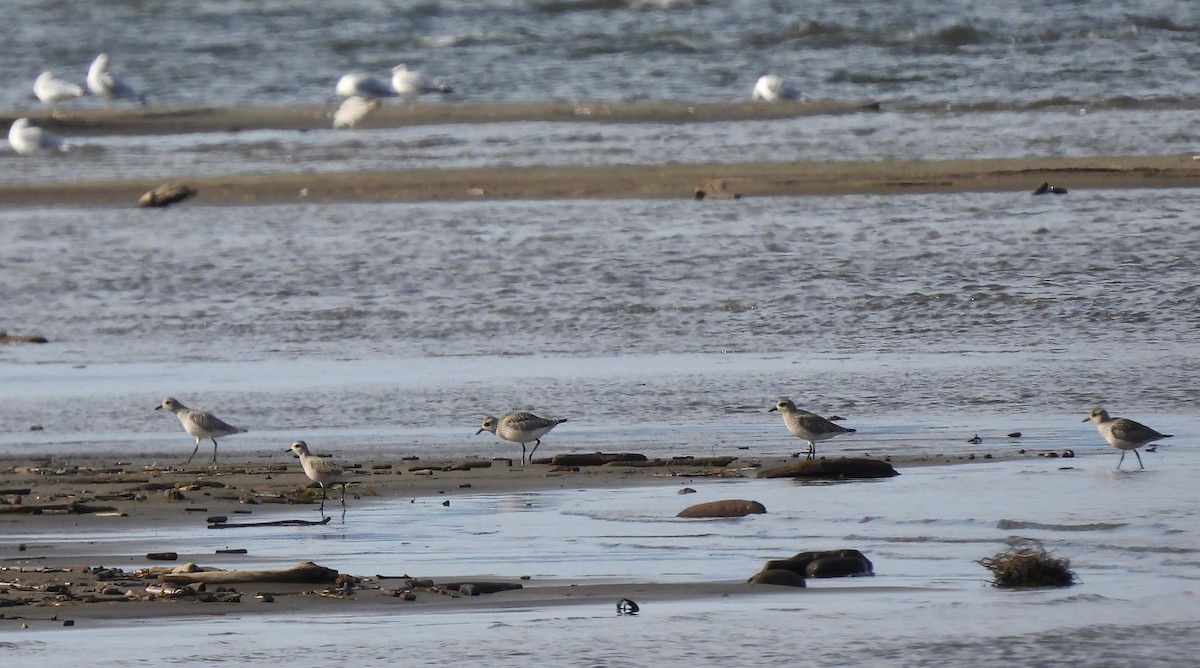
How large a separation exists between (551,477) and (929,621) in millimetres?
3190

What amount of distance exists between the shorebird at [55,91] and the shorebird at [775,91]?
9649 mm

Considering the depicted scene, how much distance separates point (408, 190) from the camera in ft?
66.4

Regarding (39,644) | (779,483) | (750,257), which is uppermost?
(750,257)

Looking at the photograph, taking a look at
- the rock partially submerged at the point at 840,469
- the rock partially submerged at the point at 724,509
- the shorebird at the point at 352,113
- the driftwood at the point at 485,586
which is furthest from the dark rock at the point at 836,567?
the shorebird at the point at 352,113

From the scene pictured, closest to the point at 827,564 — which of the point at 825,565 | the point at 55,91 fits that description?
the point at 825,565

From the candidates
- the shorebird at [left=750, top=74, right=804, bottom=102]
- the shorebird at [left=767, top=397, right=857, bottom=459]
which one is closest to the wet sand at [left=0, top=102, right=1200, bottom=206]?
the shorebird at [left=750, top=74, right=804, bottom=102]

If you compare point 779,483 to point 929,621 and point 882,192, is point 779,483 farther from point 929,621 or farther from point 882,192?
point 882,192

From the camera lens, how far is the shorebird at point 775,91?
25.9 m

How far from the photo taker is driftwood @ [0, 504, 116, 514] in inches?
330

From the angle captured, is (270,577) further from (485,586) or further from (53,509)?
(53,509)

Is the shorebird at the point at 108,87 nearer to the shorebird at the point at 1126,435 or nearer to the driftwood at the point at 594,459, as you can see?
the driftwood at the point at 594,459

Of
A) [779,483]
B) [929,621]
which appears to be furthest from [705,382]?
[929,621]

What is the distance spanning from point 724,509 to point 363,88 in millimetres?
21312

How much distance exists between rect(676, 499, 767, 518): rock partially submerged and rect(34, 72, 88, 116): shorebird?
904 inches
